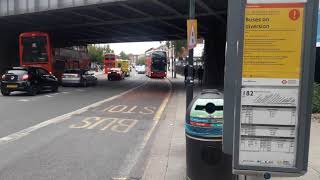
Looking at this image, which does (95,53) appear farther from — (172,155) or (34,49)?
(172,155)

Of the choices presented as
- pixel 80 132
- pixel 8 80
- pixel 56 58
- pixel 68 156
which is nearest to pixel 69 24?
pixel 56 58

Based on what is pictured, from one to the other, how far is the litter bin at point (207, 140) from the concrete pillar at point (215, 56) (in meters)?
32.0

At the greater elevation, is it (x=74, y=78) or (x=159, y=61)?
(x=159, y=61)

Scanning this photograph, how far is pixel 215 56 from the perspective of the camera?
132 feet

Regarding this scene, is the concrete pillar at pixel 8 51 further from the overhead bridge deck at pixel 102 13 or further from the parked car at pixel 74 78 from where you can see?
the parked car at pixel 74 78

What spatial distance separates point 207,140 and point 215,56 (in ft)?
115

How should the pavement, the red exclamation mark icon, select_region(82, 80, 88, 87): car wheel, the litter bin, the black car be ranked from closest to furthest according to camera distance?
the red exclamation mark icon < the litter bin < the pavement < the black car < select_region(82, 80, 88, 87): car wheel

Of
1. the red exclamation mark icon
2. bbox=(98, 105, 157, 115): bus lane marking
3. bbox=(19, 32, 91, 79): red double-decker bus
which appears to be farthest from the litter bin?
bbox=(19, 32, 91, 79): red double-decker bus

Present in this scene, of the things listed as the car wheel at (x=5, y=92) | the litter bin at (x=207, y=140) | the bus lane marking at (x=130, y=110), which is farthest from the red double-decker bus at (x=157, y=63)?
the litter bin at (x=207, y=140)

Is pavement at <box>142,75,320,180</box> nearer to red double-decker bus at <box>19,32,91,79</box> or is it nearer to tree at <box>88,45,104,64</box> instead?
red double-decker bus at <box>19,32,91,79</box>

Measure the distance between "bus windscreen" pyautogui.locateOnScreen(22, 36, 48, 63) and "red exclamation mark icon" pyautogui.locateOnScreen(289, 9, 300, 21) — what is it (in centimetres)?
3006

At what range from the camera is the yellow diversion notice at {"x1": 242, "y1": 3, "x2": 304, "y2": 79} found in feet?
12.8

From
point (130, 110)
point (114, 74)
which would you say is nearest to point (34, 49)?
point (130, 110)

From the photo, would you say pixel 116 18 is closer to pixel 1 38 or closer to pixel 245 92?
pixel 1 38
